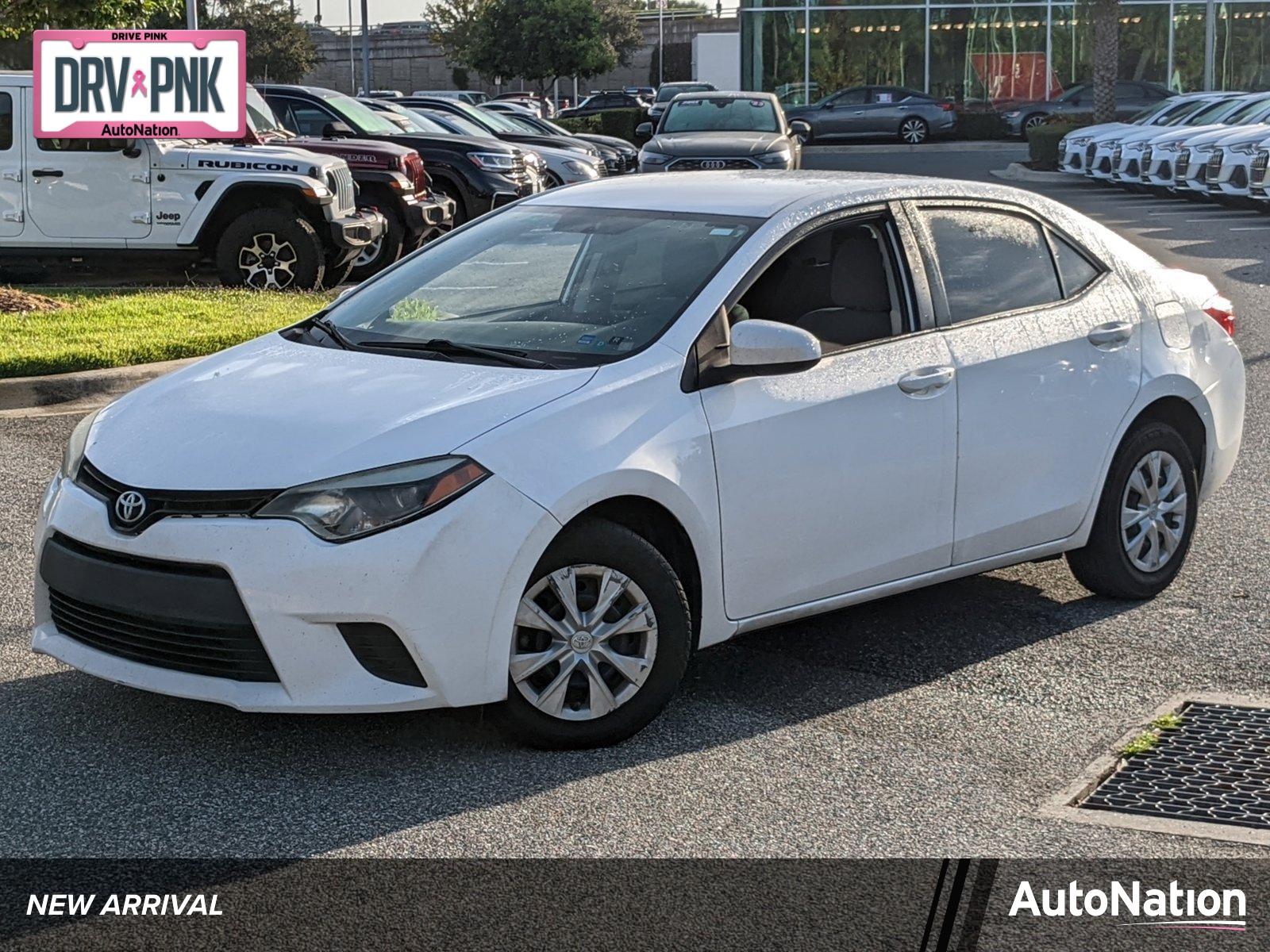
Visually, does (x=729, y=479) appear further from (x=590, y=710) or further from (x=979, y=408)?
(x=979, y=408)

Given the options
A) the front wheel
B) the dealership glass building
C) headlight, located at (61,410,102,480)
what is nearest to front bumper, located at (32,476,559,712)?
headlight, located at (61,410,102,480)

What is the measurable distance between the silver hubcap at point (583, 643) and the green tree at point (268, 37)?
69.4 m

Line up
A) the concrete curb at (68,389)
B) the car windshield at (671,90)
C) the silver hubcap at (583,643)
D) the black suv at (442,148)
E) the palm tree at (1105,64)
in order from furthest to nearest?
the car windshield at (671,90) → the palm tree at (1105,64) → the black suv at (442,148) → the concrete curb at (68,389) → the silver hubcap at (583,643)

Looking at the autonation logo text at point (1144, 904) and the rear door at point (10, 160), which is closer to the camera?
the autonation logo text at point (1144, 904)

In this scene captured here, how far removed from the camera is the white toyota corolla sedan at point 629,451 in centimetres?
453

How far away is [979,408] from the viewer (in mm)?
5734

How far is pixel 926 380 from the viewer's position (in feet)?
18.3

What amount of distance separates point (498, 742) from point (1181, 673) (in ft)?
7.43

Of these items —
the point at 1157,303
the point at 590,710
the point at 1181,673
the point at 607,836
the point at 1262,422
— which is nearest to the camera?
the point at 607,836

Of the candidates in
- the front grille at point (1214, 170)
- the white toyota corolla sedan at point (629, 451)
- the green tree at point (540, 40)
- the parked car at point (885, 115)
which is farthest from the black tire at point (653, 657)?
the green tree at point (540, 40)

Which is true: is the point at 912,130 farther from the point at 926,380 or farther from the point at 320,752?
the point at 320,752

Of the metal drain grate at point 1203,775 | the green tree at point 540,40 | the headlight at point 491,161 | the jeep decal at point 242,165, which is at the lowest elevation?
the metal drain grate at point 1203,775

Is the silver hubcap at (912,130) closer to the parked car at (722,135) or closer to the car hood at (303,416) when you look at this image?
the parked car at (722,135)

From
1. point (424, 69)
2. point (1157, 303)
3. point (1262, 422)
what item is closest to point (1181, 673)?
point (1157, 303)
